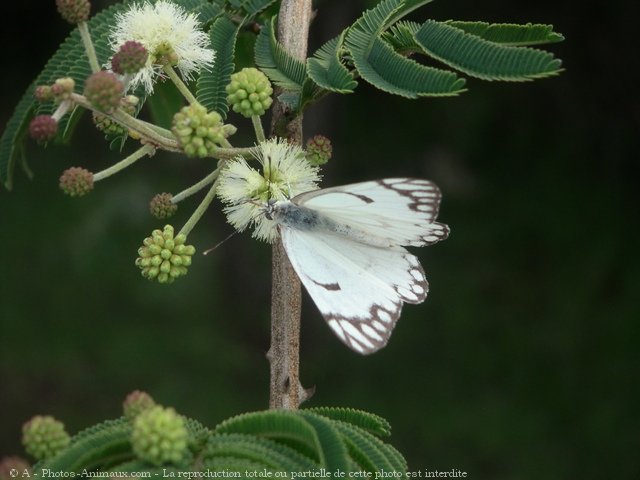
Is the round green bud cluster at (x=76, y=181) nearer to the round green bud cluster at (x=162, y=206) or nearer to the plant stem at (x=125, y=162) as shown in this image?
the plant stem at (x=125, y=162)

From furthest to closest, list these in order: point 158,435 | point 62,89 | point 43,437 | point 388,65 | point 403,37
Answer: point 403,37 < point 388,65 < point 62,89 < point 43,437 < point 158,435

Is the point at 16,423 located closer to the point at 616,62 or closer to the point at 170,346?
the point at 170,346

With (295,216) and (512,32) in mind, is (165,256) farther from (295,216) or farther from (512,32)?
(512,32)

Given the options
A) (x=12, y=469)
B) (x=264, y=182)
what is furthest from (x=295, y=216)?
(x=12, y=469)

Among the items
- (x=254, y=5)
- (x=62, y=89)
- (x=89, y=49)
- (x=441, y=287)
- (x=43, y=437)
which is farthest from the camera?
(x=441, y=287)

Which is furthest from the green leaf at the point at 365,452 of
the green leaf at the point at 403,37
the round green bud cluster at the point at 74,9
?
the round green bud cluster at the point at 74,9

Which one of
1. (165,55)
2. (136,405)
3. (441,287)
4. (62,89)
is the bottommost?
(441,287)

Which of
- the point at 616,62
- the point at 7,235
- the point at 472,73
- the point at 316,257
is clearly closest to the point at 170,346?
the point at 7,235

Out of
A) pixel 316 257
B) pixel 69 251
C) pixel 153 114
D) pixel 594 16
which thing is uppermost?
pixel 594 16
